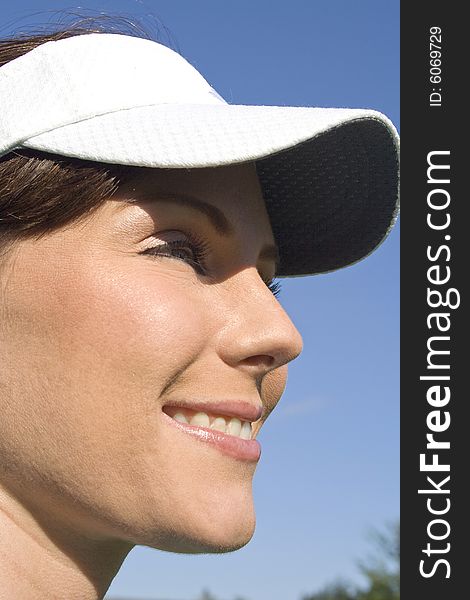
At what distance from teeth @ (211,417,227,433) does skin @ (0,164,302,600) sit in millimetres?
50

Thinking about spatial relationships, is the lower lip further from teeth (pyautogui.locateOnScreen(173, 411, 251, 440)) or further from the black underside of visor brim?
the black underside of visor brim

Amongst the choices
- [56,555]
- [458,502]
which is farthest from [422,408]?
[56,555]

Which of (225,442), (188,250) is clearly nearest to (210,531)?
(225,442)

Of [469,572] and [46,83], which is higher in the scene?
[46,83]

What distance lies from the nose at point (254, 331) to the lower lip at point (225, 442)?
0.14m

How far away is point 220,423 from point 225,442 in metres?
0.04

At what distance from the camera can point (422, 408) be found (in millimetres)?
3584

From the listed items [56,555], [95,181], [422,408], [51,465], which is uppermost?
[422,408]

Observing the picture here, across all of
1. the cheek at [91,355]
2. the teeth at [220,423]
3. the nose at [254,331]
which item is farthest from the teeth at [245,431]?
the cheek at [91,355]

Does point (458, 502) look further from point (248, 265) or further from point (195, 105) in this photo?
point (195, 105)

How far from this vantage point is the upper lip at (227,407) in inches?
79.7

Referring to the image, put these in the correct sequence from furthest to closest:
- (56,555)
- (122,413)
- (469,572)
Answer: (469,572) → (56,555) → (122,413)

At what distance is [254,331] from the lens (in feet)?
6.88

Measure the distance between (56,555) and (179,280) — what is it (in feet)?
2.07
